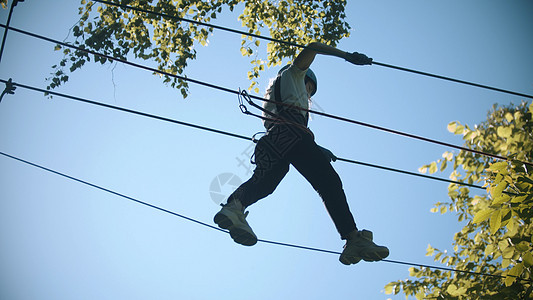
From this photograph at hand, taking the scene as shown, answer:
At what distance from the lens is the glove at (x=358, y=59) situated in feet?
9.59

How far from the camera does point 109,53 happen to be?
5.42 m

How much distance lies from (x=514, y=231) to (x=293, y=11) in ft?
15.0

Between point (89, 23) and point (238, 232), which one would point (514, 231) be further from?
point (89, 23)

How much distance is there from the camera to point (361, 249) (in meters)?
2.58

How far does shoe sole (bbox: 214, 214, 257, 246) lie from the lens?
2.46 metres

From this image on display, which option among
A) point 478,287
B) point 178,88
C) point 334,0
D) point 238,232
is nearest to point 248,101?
point 238,232

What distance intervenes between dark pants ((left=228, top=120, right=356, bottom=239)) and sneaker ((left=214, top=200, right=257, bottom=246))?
0.12 metres

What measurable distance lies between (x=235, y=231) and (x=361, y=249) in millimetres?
836

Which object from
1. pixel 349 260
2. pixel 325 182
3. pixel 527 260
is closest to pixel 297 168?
pixel 325 182

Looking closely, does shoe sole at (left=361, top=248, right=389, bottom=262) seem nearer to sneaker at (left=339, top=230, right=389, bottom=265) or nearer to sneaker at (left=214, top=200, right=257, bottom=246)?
sneaker at (left=339, top=230, right=389, bottom=265)

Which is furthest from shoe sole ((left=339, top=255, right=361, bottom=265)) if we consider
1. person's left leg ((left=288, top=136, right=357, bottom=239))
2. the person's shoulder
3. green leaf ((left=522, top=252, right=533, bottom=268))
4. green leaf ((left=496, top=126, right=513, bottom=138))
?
green leaf ((left=496, top=126, right=513, bottom=138))

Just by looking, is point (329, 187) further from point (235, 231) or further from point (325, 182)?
point (235, 231)

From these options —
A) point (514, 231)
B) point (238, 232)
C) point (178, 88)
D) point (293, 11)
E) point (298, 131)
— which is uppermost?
point (293, 11)

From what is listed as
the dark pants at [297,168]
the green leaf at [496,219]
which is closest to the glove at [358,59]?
the dark pants at [297,168]
